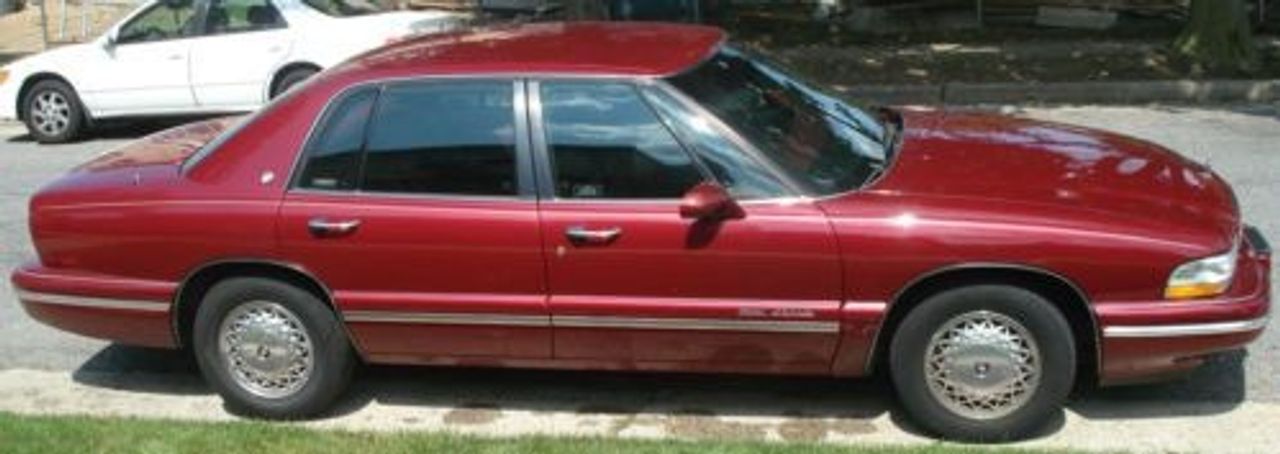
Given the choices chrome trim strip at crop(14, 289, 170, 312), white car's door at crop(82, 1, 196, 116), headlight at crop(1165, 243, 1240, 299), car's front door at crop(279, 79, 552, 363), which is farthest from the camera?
white car's door at crop(82, 1, 196, 116)

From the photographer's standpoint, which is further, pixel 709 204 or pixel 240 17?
pixel 240 17

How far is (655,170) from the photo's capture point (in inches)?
203

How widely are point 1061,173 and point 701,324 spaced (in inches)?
54.7

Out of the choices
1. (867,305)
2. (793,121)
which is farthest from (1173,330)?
(793,121)

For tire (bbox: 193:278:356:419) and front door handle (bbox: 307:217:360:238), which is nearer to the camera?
front door handle (bbox: 307:217:360:238)

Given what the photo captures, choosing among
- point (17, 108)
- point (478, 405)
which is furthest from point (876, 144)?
point (17, 108)

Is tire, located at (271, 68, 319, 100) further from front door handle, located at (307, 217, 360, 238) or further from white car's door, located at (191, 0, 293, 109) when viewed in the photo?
front door handle, located at (307, 217, 360, 238)

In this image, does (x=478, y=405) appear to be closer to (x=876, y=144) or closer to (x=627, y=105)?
(x=627, y=105)

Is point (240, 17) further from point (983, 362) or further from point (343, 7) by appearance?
point (983, 362)

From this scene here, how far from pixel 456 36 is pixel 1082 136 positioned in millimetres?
2517

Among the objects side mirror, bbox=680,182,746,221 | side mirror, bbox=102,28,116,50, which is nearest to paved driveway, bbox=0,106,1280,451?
side mirror, bbox=680,182,746,221

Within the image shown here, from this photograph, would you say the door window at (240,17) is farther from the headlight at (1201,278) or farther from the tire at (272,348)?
the headlight at (1201,278)

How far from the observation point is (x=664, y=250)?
5.09 meters

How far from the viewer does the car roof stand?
539 centimetres
